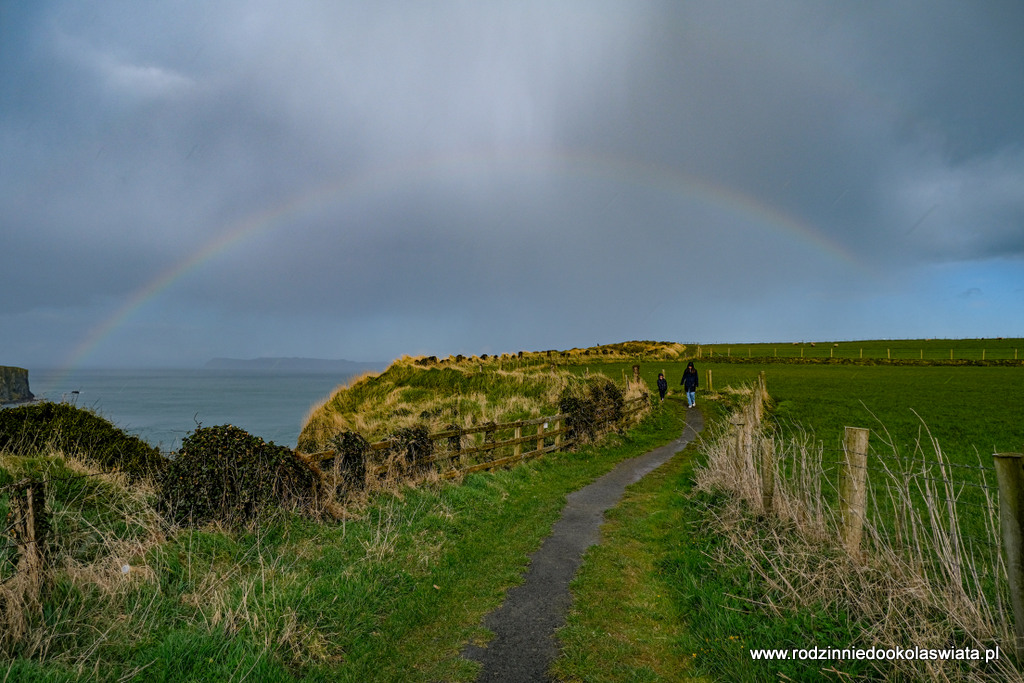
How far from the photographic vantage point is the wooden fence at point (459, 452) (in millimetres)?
10625

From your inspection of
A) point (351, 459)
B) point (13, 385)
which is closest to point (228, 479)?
point (351, 459)

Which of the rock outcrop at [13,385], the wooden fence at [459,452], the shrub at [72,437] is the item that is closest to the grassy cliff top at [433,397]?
the wooden fence at [459,452]

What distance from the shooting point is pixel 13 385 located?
7956cm

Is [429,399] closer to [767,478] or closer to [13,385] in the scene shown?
[767,478]

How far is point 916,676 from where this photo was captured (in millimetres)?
4258

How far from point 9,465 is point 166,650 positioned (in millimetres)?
6393

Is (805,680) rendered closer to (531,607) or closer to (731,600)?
(731,600)

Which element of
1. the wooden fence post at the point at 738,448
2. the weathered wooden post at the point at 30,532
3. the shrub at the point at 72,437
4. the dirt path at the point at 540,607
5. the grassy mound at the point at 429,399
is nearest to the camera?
the weathered wooden post at the point at 30,532

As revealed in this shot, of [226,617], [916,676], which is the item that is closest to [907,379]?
[916,676]

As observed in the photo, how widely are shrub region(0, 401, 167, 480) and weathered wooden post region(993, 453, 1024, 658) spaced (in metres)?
12.4

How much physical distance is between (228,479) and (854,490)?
837cm

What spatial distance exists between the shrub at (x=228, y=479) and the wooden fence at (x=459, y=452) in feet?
2.32

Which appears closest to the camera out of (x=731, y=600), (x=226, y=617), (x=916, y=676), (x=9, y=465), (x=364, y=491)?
(x=916, y=676)

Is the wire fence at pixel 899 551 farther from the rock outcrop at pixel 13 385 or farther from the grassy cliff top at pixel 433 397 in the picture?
the rock outcrop at pixel 13 385
